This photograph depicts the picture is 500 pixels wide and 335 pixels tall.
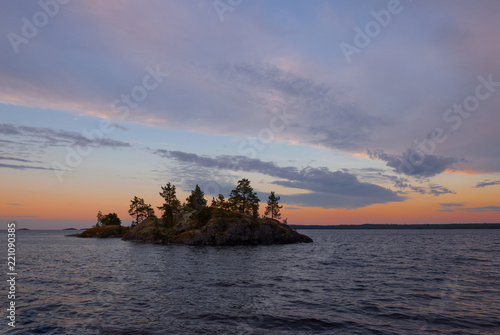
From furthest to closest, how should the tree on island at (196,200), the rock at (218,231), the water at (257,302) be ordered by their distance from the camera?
the tree on island at (196,200)
the rock at (218,231)
the water at (257,302)

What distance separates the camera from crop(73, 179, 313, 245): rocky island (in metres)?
88.4

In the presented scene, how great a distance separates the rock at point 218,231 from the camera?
3444 inches

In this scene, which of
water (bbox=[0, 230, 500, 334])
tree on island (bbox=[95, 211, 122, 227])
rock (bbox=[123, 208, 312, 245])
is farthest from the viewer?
tree on island (bbox=[95, 211, 122, 227])

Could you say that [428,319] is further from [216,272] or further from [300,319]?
[216,272]

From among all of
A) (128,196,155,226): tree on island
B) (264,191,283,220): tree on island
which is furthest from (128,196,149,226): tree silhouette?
(264,191,283,220): tree on island

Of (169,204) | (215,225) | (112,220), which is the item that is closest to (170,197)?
(169,204)

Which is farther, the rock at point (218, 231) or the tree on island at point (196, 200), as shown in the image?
the tree on island at point (196, 200)

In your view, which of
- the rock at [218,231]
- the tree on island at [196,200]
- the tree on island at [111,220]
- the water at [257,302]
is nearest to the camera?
the water at [257,302]

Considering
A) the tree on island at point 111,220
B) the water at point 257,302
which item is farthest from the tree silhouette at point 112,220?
the water at point 257,302

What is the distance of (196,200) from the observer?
10769 cm

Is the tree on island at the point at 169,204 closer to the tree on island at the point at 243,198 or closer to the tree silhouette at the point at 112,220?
the tree on island at the point at 243,198

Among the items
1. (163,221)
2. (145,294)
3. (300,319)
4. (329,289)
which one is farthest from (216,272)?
(163,221)

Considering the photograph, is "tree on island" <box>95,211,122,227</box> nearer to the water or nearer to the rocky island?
the rocky island

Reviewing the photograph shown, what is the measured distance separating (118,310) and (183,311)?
4.63 m
